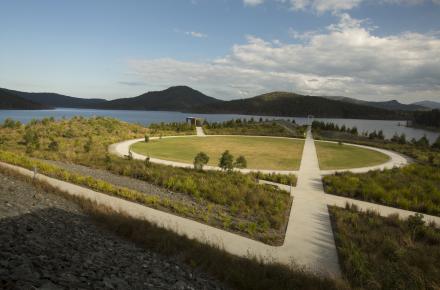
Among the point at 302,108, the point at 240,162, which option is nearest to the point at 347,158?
the point at 240,162

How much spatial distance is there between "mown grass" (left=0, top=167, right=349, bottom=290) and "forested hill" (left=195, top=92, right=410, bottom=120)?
131558 millimetres

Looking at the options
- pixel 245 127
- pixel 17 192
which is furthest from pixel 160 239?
pixel 245 127

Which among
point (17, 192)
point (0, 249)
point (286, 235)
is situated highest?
point (0, 249)

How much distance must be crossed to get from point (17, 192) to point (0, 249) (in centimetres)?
580

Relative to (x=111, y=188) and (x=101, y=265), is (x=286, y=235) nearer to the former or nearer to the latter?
(x=101, y=265)

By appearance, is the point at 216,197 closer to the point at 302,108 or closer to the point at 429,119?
the point at 429,119

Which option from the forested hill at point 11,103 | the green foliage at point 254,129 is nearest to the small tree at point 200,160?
the green foliage at point 254,129

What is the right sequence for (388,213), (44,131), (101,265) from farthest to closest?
(44,131) → (388,213) → (101,265)

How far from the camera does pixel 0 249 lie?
4352mm

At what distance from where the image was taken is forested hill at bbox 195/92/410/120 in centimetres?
13400

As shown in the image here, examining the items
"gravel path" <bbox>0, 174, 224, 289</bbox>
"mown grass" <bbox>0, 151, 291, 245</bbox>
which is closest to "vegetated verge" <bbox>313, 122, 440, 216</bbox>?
"mown grass" <bbox>0, 151, 291, 245</bbox>

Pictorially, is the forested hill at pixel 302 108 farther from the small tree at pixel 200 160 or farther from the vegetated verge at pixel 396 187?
the small tree at pixel 200 160

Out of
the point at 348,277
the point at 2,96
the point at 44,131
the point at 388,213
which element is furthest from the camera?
the point at 2,96

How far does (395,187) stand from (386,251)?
744cm
